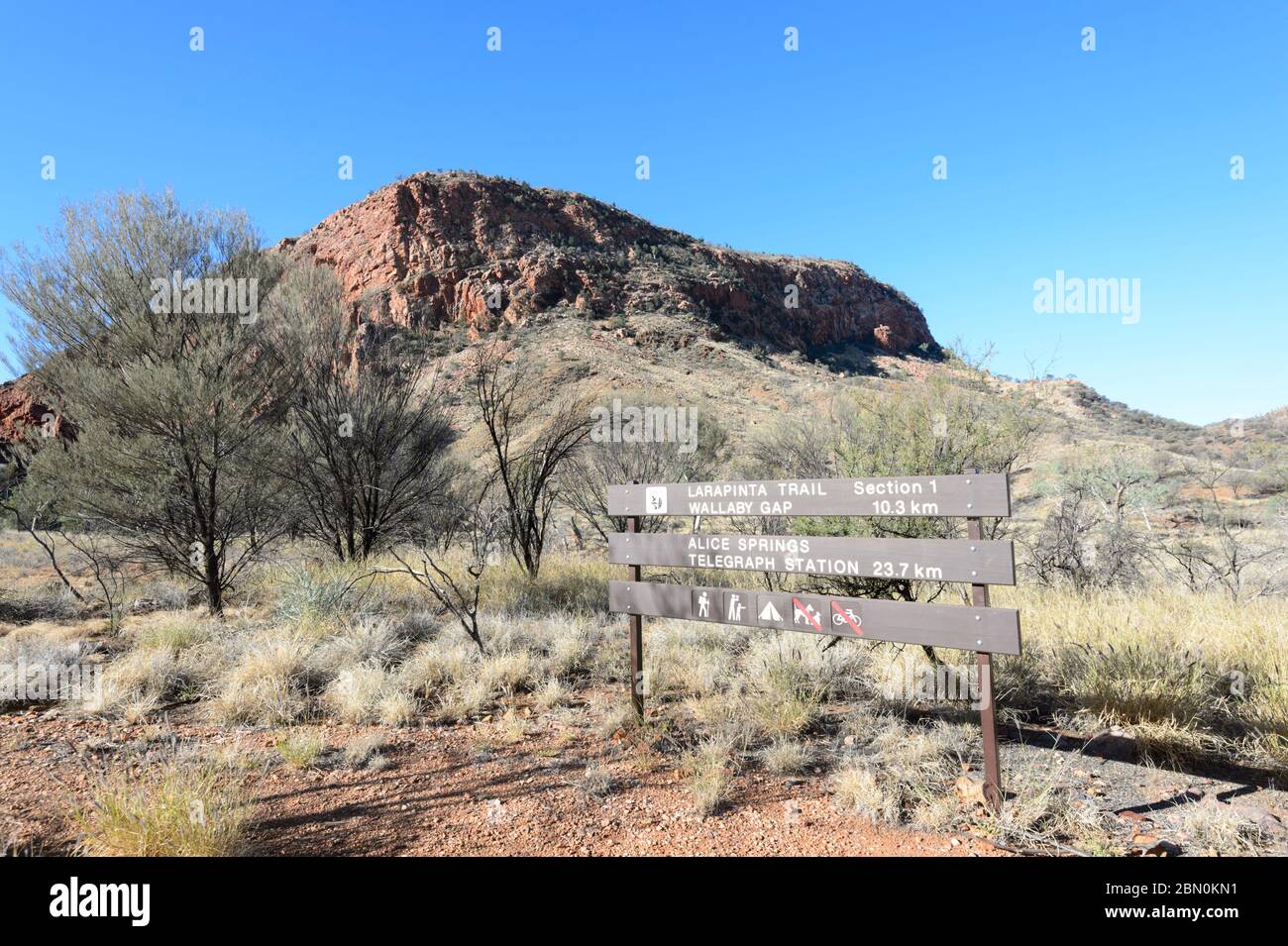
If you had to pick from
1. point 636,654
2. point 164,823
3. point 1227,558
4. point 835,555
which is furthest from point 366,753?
point 1227,558

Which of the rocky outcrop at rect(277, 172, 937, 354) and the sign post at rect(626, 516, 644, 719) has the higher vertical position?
the rocky outcrop at rect(277, 172, 937, 354)

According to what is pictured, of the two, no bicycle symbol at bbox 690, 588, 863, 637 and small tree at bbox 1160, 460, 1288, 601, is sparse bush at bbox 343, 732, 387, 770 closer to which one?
no bicycle symbol at bbox 690, 588, 863, 637

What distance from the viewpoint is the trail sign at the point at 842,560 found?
10.7 ft

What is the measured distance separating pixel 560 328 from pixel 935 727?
43288mm

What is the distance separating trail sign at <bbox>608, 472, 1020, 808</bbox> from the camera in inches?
128

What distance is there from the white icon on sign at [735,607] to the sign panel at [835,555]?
8.5 inches

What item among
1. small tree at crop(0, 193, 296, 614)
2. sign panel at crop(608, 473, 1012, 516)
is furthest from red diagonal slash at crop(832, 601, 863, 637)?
small tree at crop(0, 193, 296, 614)

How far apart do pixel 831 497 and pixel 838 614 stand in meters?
0.70

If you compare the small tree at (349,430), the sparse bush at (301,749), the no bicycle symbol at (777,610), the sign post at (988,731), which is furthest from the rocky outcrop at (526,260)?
the sign post at (988,731)

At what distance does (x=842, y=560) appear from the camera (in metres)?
3.77

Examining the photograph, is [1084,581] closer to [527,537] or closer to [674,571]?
[674,571]

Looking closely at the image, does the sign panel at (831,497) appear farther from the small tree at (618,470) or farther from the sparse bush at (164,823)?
the small tree at (618,470)

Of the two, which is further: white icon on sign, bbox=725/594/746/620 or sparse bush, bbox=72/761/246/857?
white icon on sign, bbox=725/594/746/620
